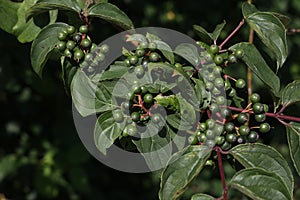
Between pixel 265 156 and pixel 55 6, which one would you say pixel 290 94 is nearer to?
pixel 265 156

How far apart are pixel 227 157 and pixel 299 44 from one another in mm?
2336

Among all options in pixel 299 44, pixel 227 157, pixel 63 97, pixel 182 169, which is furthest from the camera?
pixel 299 44

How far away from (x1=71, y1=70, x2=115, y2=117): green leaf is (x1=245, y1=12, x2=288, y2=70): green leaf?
409mm

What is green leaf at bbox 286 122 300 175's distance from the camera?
1386 mm

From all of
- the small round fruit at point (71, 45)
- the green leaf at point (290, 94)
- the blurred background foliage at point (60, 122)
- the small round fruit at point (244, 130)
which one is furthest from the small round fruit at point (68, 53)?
the blurred background foliage at point (60, 122)

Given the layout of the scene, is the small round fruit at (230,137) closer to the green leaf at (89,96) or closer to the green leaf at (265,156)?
the green leaf at (265,156)

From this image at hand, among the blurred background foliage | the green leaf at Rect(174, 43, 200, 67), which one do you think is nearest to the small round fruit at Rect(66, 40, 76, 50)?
the green leaf at Rect(174, 43, 200, 67)

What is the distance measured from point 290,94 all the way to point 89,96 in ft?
1.69

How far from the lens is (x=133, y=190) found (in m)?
3.62

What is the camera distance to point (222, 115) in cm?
133

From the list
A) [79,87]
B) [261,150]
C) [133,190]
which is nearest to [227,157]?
→ [261,150]

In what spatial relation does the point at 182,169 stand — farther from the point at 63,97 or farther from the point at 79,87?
the point at 63,97

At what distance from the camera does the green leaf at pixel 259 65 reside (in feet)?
4.56

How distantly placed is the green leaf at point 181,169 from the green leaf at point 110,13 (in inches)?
13.7
